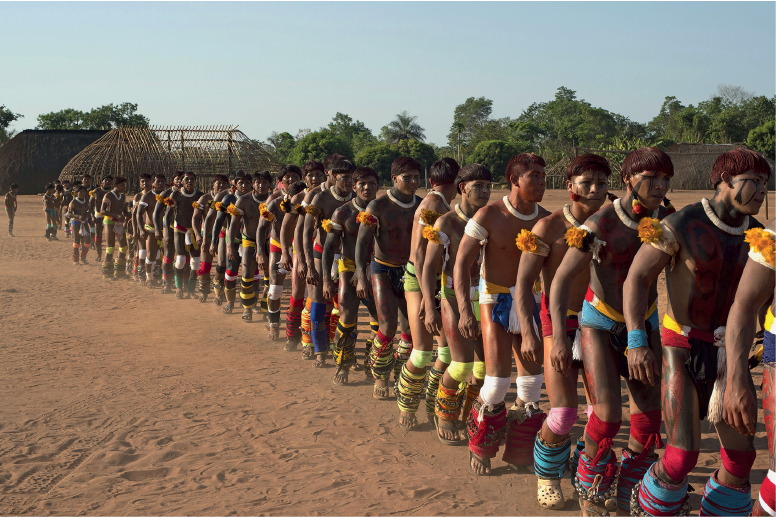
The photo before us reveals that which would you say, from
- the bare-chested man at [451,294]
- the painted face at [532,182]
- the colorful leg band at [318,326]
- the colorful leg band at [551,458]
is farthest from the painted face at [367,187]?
the colorful leg band at [551,458]

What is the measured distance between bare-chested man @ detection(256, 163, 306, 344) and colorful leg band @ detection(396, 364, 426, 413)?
3284 mm

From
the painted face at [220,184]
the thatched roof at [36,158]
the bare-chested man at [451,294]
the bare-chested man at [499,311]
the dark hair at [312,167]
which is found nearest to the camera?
the bare-chested man at [499,311]

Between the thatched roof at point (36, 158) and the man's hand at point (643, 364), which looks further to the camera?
the thatched roof at point (36, 158)

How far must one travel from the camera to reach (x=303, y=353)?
8.52 meters

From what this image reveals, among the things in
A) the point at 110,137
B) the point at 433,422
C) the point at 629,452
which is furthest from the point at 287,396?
the point at 110,137

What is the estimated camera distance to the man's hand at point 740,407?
301 centimetres

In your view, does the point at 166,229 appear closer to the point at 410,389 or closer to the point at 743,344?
the point at 410,389

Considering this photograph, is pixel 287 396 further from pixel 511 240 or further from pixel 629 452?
pixel 629 452

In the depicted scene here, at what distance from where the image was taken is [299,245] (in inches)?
335

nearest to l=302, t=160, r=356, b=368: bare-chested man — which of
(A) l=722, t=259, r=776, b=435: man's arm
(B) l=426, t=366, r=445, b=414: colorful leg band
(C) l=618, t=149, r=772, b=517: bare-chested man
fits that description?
(B) l=426, t=366, r=445, b=414: colorful leg band

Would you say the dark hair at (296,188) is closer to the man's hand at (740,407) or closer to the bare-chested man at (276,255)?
the bare-chested man at (276,255)

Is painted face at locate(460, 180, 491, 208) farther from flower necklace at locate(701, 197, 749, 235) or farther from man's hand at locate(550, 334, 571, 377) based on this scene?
flower necklace at locate(701, 197, 749, 235)

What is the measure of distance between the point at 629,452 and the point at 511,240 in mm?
1615

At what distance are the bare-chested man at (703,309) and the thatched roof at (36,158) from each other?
55108mm
